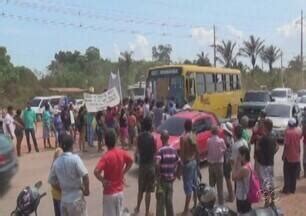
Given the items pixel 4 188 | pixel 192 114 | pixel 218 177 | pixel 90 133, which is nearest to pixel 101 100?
pixel 90 133

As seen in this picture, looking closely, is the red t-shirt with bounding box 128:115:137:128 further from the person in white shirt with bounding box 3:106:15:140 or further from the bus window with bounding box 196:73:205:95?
the bus window with bounding box 196:73:205:95

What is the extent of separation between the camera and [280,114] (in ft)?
81.8

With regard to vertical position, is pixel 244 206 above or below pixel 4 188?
above

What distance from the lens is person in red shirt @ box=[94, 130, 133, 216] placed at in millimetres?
8242

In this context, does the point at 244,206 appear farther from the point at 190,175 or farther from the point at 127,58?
the point at 127,58

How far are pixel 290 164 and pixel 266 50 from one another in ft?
238

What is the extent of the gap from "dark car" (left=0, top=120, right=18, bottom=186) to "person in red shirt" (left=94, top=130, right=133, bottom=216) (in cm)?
528

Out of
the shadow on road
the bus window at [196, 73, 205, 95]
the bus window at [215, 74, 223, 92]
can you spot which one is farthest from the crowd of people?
the bus window at [215, 74, 223, 92]

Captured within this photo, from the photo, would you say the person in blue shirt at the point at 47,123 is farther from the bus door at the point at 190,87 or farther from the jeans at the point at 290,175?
the jeans at the point at 290,175

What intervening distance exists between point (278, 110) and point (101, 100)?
7771 mm

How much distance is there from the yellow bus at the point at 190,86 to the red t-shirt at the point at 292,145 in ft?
44.6

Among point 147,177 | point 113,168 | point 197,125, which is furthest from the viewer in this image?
point 197,125

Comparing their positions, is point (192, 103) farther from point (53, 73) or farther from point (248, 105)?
point (53, 73)

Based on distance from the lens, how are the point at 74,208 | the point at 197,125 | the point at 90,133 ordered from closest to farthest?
the point at 74,208, the point at 197,125, the point at 90,133
